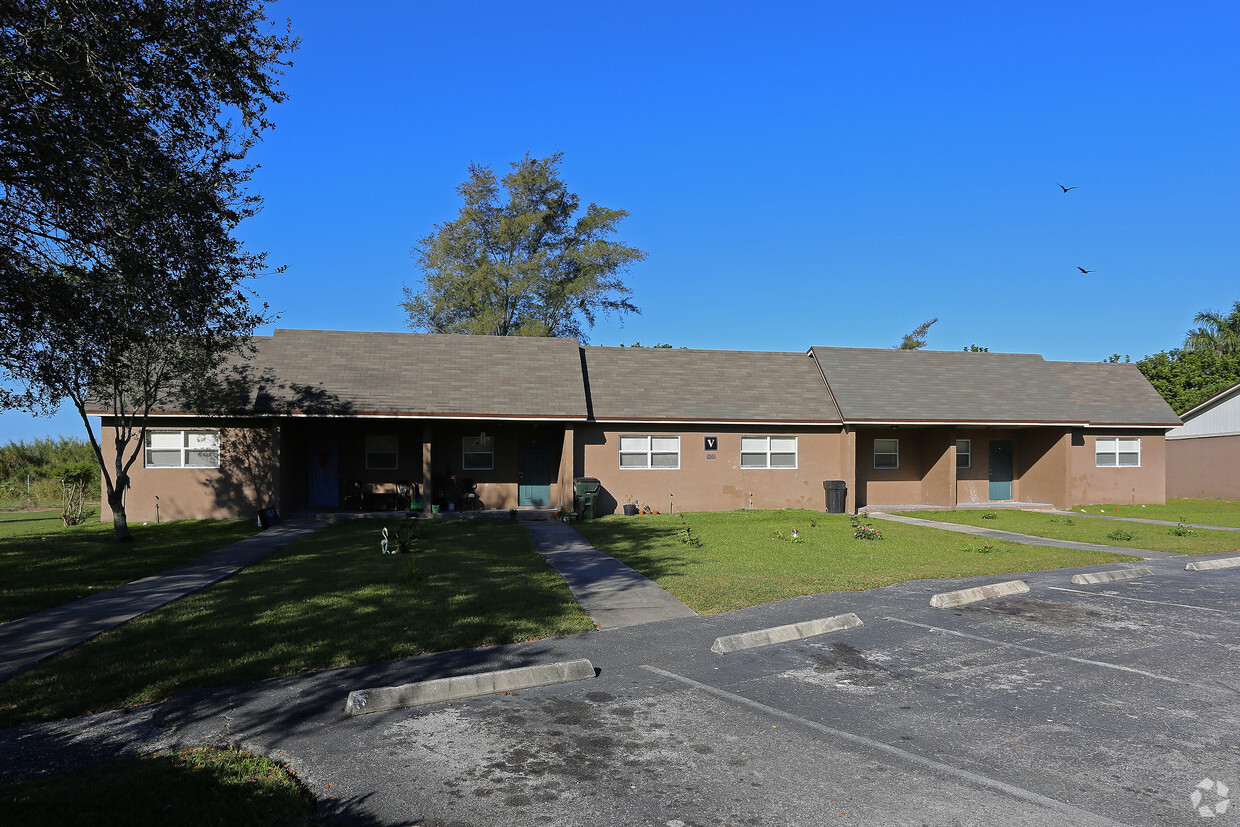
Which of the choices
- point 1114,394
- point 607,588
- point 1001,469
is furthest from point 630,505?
point 1114,394

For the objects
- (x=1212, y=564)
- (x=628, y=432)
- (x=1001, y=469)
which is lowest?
(x=1212, y=564)

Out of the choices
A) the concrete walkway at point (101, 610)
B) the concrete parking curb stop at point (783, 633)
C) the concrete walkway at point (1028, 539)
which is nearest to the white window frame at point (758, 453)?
the concrete walkway at point (1028, 539)

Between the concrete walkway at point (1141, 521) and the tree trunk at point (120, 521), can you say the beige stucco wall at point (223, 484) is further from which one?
the concrete walkway at point (1141, 521)

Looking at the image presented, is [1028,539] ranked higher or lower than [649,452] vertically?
lower

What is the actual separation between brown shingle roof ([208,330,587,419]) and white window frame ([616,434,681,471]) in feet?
6.66

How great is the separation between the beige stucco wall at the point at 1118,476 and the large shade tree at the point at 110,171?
26787 millimetres

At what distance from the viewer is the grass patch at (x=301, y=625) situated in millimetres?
6543

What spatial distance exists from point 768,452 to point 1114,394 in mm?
14727

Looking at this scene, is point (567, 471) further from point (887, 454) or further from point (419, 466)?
point (887, 454)

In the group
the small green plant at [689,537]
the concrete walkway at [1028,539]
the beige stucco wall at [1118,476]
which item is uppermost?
the beige stucco wall at [1118,476]

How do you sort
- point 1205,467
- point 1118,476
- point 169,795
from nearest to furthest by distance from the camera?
point 169,795
point 1118,476
point 1205,467

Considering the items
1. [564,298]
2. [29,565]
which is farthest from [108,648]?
[564,298]

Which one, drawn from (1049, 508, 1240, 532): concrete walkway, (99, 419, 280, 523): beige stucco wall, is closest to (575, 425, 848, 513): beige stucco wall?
(1049, 508, 1240, 532): concrete walkway

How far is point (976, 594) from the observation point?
34.7 ft
